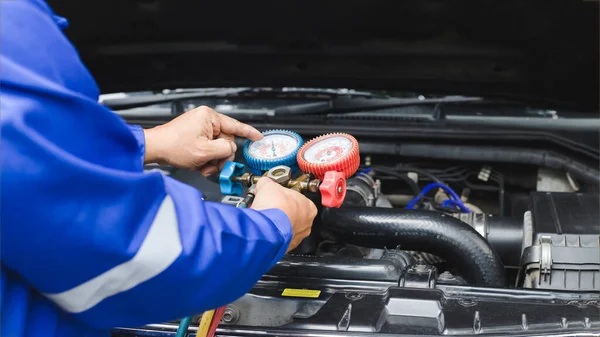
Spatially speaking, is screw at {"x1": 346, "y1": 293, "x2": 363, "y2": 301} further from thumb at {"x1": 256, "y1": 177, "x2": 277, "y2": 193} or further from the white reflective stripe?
the white reflective stripe

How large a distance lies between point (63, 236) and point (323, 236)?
83cm

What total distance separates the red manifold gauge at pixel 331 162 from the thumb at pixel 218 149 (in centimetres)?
14

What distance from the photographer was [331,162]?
3.39ft

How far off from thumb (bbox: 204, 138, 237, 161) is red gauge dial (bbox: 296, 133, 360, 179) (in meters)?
0.14

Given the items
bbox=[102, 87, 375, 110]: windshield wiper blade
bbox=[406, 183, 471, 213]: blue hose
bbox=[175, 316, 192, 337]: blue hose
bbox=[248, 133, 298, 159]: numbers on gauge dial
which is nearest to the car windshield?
bbox=[102, 87, 375, 110]: windshield wiper blade

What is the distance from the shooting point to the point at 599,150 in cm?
164

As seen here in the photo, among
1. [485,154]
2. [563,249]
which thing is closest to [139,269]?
[563,249]

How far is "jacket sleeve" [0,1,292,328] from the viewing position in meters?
0.62

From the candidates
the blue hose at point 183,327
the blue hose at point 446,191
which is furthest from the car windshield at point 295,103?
the blue hose at point 183,327

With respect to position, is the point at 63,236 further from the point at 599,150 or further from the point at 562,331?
the point at 599,150

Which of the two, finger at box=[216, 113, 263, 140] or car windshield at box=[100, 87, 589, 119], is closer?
finger at box=[216, 113, 263, 140]

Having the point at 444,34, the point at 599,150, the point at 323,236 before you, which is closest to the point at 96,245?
the point at 323,236

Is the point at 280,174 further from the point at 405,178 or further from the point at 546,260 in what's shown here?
the point at 405,178

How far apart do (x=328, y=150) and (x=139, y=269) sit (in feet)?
1.65
